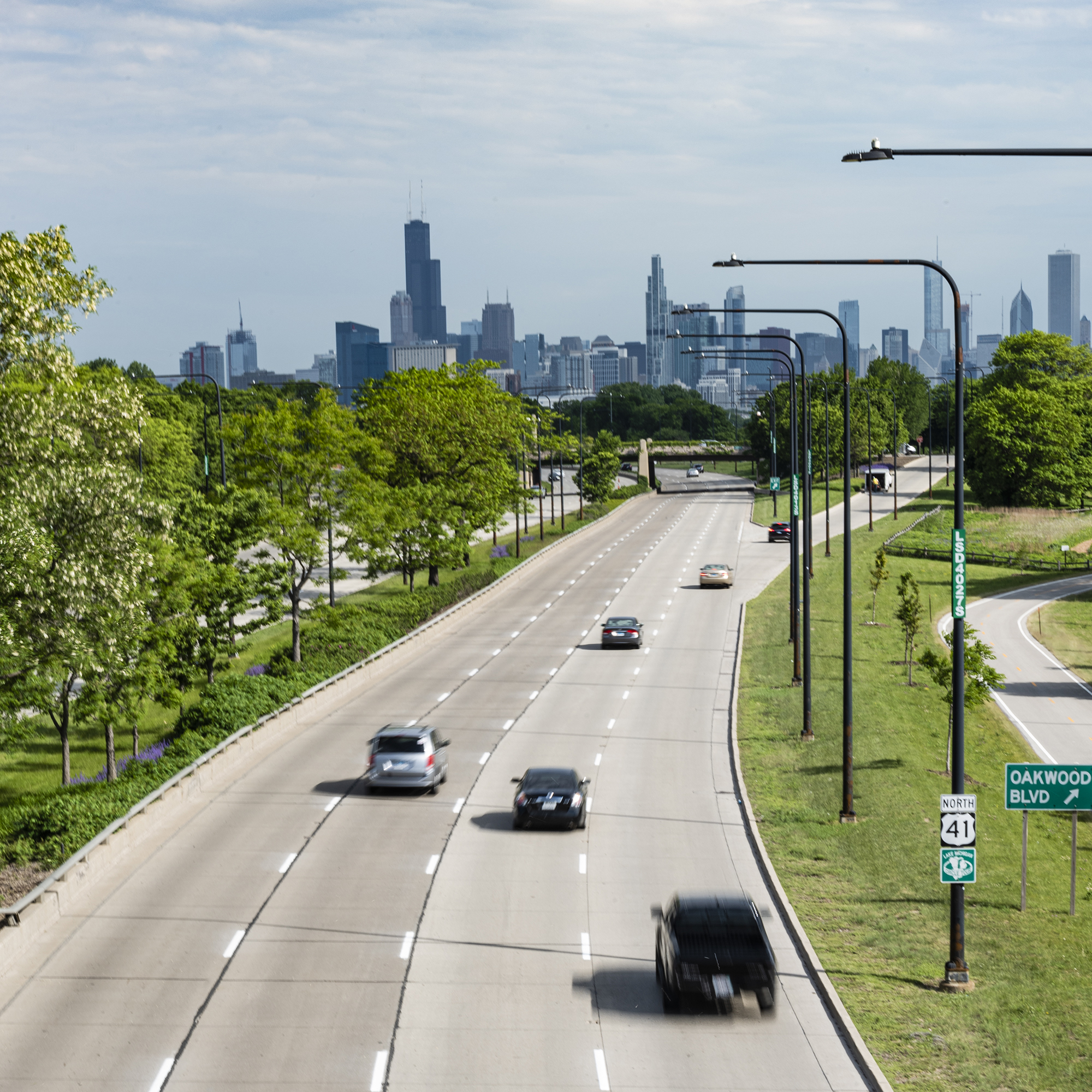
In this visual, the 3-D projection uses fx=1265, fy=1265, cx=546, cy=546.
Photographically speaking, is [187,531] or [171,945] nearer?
[171,945]

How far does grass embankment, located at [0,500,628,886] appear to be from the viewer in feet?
87.4

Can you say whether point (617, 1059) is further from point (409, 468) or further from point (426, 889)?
point (409, 468)

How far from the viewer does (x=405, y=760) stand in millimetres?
31109

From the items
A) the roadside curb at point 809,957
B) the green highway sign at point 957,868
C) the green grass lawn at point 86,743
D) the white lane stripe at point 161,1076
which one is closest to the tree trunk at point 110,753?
the green grass lawn at point 86,743

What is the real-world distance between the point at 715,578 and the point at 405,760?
43.6 meters

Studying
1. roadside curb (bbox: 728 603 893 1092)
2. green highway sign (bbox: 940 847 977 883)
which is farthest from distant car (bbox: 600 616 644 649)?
green highway sign (bbox: 940 847 977 883)

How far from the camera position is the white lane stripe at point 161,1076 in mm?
15430

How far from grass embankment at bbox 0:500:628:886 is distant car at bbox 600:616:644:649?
915cm

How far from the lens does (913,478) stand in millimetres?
149375

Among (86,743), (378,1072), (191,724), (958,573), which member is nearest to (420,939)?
(378,1072)

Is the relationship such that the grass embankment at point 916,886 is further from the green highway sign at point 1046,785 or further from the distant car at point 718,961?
the green highway sign at point 1046,785

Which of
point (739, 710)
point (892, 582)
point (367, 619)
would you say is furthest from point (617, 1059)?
point (892, 582)

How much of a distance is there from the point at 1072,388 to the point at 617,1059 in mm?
105725

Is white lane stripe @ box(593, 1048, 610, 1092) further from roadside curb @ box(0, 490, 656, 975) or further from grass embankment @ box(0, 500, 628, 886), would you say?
grass embankment @ box(0, 500, 628, 886)
